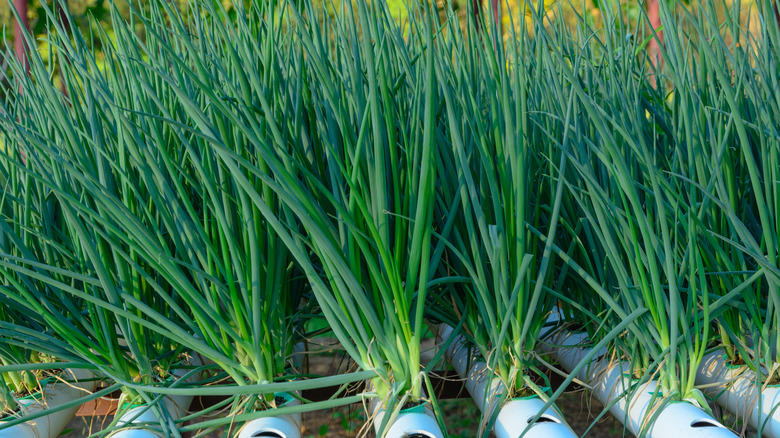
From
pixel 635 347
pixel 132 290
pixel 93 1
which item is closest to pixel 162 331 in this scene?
Answer: pixel 132 290

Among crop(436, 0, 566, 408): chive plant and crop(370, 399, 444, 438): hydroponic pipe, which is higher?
crop(436, 0, 566, 408): chive plant

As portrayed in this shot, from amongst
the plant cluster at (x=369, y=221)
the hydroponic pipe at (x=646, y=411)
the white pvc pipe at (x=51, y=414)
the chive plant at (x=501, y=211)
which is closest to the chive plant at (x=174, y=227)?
the plant cluster at (x=369, y=221)

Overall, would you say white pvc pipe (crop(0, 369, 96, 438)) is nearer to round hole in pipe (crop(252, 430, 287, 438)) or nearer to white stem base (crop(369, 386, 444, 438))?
round hole in pipe (crop(252, 430, 287, 438))

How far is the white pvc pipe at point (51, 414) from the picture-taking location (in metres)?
0.68

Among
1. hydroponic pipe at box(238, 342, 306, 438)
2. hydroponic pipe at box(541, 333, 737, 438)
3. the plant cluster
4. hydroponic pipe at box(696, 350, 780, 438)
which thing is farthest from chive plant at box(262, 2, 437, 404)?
hydroponic pipe at box(696, 350, 780, 438)

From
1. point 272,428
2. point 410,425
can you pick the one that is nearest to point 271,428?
point 272,428

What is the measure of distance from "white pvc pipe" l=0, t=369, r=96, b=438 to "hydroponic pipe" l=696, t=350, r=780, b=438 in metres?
0.83

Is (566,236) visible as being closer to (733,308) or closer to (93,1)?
(733,308)

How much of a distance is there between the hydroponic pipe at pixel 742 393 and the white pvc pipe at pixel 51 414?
83cm

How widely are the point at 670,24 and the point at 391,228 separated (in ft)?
1.38

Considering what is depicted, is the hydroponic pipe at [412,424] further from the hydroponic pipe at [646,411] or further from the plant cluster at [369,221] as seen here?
the hydroponic pipe at [646,411]

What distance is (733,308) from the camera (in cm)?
73

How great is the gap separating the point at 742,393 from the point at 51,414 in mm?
907

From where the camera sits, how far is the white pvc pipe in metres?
0.68
